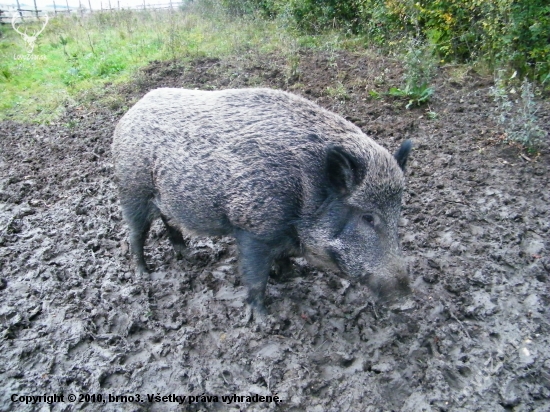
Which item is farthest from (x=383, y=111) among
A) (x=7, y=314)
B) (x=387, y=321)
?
(x=7, y=314)

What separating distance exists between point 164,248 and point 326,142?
86.5 inches

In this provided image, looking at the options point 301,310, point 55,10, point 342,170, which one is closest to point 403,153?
point 342,170

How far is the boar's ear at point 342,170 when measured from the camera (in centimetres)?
282

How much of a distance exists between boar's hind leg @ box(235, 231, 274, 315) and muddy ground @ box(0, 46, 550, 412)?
31 centimetres

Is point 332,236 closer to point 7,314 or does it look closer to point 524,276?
point 524,276

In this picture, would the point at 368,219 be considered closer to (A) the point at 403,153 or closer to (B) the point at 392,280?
(B) the point at 392,280

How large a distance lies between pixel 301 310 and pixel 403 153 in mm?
1472

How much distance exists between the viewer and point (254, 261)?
329 centimetres

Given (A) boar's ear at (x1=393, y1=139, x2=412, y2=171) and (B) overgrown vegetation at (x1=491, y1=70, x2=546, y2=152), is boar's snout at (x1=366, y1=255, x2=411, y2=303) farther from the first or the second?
(B) overgrown vegetation at (x1=491, y1=70, x2=546, y2=152)

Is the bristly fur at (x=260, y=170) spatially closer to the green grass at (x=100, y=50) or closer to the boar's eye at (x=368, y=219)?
the boar's eye at (x=368, y=219)

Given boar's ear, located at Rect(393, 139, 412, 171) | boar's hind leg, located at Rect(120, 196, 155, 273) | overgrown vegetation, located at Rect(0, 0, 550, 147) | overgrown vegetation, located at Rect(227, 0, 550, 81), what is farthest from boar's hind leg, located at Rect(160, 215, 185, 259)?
overgrown vegetation, located at Rect(227, 0, 550, 81)

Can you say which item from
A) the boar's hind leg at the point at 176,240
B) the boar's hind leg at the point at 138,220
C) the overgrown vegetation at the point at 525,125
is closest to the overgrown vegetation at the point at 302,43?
the overgrown vegetation at the point at 525,125

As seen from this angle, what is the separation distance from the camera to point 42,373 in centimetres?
300

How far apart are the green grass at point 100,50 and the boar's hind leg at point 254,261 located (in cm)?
617
